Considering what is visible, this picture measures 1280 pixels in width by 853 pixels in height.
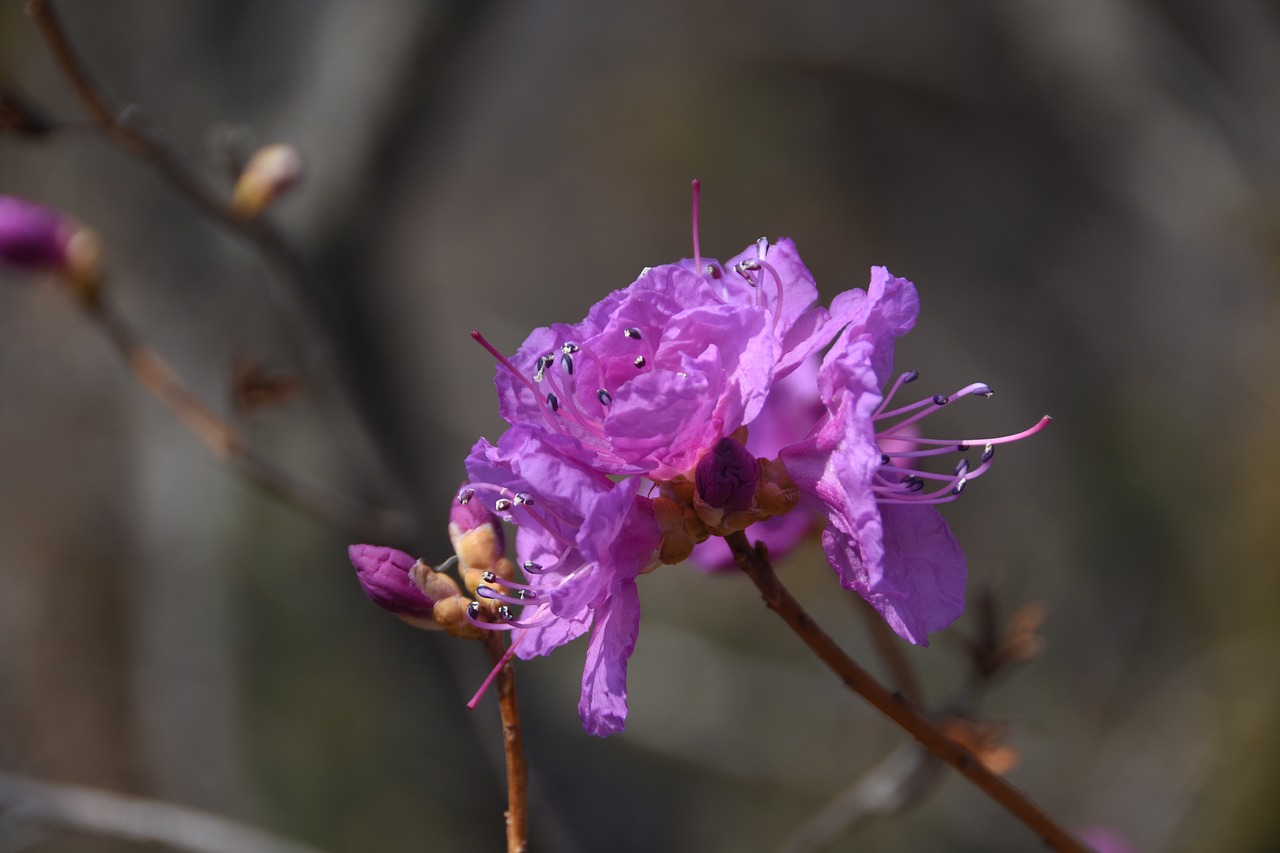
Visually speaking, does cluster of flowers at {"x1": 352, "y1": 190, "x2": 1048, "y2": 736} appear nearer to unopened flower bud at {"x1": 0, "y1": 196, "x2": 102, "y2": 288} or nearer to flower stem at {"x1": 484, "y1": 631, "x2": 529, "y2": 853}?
flower stem at {"x1": 484, "y1": 631, "x2": 529, "y2": 853}

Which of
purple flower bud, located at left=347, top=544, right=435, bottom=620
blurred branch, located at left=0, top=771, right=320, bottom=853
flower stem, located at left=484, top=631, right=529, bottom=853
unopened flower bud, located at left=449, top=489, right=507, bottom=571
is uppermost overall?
unopened flower bud, located at left=449, top=489, right=507, bottom=571

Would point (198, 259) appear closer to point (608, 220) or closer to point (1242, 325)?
point (1242, 325)

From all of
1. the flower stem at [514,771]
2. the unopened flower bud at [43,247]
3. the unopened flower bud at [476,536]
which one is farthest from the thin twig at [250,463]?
the flower stem at [514,771]

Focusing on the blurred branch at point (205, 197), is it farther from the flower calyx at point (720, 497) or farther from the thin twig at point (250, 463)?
the flower calyx at point (720, 497)

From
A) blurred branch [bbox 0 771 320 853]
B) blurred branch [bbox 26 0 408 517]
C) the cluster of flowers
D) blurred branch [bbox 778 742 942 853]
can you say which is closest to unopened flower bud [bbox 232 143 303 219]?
blurred branch [bbox 26 0 408 517]

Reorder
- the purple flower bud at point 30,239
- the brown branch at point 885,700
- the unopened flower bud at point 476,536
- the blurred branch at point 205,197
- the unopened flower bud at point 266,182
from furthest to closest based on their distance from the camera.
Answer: the purple flower bud at point 30,239 < the unopened flower bud at point 266,182 < the blurred branch at point 205,197 < the unopened flower bud at point 476,536 < the brown branch at point 885,700

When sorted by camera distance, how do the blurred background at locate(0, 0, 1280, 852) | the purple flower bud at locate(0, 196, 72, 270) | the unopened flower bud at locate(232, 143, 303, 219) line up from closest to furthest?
1. the unopened flower bud at locate(232, 143, 303, 219)
2. the purple flower bud at locate(0, 196, 72, 270)
3. the blurred background at locate(0, 0, 1280, 852)

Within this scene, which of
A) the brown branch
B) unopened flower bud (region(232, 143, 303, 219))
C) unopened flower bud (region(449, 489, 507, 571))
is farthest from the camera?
unopened flower bud (region(232, 143, 303, 219))
